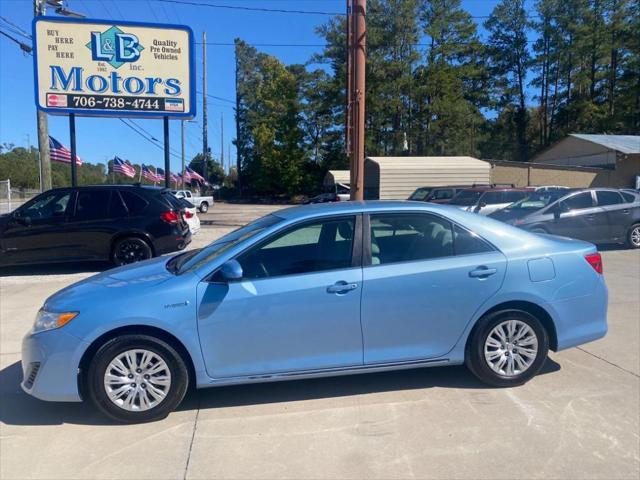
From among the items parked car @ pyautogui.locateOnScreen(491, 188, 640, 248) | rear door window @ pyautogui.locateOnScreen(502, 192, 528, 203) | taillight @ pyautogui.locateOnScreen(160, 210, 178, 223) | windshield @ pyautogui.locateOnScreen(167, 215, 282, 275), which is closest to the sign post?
taillight @ pyautogui.locateOnScreen(160, 210, 178, 223)

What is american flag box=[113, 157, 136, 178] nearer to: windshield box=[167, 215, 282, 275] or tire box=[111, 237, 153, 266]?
tire box=[111, 237, 153, 266]

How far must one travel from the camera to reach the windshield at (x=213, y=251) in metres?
3.98

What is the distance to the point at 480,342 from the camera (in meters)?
4.10

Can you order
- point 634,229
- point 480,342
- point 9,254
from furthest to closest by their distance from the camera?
A: point 634,229, point 9,254, point 480,342

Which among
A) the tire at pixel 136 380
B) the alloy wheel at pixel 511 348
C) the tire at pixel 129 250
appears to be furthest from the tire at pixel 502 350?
the tire at pixel 129 250

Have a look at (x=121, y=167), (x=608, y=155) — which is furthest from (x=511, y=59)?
(x=121, y=167)

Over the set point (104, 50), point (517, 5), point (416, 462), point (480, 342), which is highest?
point (517, 5)

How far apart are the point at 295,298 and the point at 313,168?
56733 millimetres

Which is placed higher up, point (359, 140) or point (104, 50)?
point (104, 50)

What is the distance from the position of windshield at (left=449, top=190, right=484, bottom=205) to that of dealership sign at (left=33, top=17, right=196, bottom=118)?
321 inches

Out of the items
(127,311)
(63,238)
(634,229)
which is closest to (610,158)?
(634,229)

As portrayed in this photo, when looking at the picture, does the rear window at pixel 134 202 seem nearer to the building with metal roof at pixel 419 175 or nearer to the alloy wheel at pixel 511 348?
the alloy wheel at pixel 511 348

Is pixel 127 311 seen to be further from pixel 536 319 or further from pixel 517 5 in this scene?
pixel 517 5

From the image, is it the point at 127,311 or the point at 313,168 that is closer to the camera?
the point at 127,311
